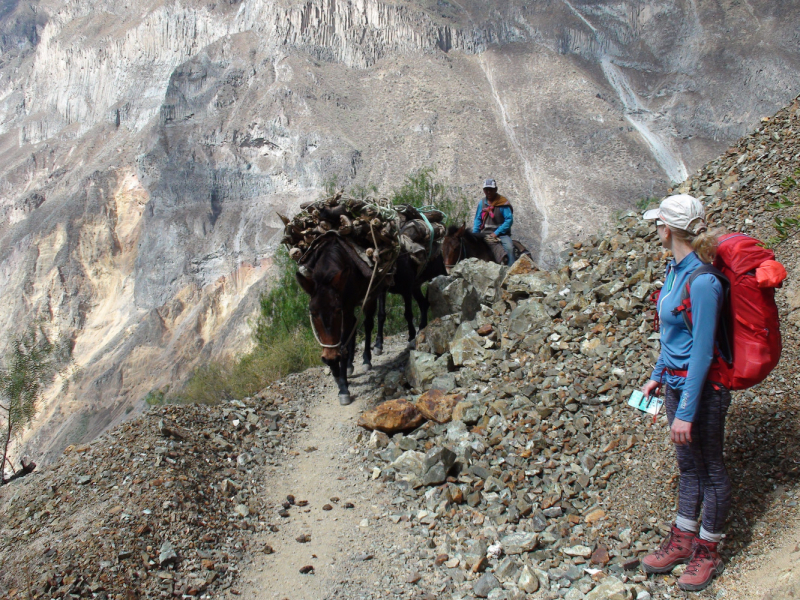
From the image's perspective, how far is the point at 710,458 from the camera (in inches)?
115

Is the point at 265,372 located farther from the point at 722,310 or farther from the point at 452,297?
the point at 722,310

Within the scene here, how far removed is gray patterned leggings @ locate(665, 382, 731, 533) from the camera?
288 cm

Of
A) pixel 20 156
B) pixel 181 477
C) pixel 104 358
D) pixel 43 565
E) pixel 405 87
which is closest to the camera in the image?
pixel 43 565

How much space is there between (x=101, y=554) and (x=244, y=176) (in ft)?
196

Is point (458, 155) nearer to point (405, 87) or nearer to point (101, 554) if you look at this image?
point (405, 87)

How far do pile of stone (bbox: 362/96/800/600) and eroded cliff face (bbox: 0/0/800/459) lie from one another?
36.6 meters

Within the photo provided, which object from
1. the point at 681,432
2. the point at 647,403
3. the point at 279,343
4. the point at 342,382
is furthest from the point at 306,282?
the point at 279,343

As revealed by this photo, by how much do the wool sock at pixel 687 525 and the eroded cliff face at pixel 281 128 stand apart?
3975 cm

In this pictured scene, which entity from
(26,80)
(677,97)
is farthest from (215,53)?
(677,97)

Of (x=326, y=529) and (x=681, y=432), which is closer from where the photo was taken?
(x=681, y=432)

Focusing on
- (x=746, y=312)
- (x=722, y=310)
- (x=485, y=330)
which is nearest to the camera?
(x=746, y=312)

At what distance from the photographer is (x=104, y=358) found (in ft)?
156

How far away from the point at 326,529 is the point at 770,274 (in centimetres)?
381

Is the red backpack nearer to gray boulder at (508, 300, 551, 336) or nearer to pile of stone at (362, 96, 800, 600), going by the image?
pile of stone at (362, 96, 800, 600)
